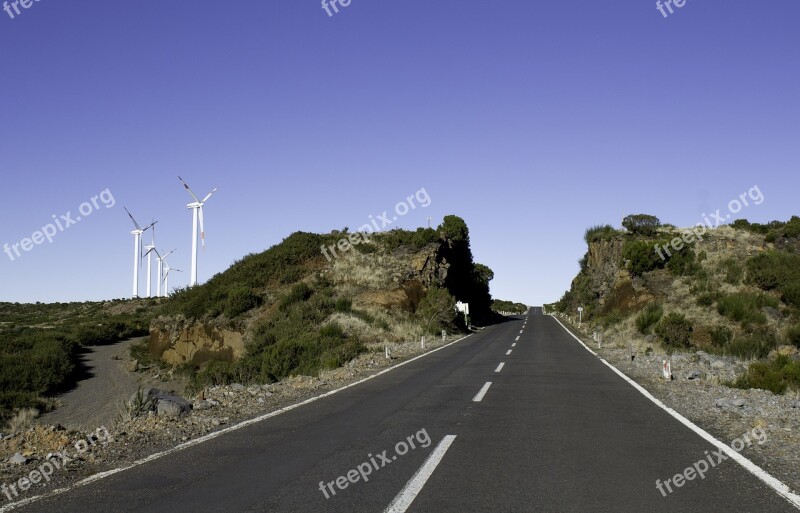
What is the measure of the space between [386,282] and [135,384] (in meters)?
17.9

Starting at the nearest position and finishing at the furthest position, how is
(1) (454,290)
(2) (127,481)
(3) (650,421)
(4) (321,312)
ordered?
1. (2) (127,481)
2. (3) (650,421)
3. (4) (321,312)
4. (1) (454,290)

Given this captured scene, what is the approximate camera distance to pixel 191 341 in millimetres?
37781

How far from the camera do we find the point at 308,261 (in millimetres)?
47312

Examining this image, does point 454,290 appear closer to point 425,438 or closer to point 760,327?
point 760,327

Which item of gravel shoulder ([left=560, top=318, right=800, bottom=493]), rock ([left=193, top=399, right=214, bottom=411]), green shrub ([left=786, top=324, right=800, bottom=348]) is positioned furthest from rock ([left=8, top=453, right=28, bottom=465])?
green shrub ([left=786, top=324, right=800, bottom=348])

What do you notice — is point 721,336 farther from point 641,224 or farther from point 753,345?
point 641,224

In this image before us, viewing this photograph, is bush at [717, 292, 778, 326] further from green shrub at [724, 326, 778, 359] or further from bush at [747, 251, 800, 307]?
green shrub at [724, 326, 778, 359]

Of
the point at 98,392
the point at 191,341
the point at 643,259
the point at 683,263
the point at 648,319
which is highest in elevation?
the point at 191,341

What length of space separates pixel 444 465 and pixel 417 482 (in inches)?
29.6

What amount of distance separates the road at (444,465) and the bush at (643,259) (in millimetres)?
29666

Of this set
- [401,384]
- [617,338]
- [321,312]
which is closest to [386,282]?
[321,312]

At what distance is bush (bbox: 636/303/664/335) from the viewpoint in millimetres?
29567

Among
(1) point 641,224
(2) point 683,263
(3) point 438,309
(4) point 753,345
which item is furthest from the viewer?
(1) point 641,224

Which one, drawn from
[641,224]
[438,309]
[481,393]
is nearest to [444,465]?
[481,393]
